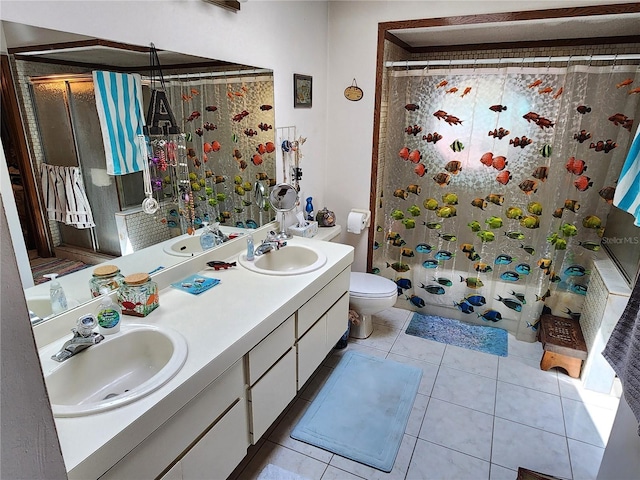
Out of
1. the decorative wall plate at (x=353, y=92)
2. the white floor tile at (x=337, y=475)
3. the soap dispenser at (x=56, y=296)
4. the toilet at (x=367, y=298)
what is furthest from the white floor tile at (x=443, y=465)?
the decorative wall plate at (x=353, y=92)

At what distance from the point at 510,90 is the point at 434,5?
29.5 inches

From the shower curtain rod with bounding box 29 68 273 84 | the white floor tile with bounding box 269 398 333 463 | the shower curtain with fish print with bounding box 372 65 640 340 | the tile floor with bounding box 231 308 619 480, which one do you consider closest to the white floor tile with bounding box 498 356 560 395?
the tile floor with bounding box 231 308 619 480

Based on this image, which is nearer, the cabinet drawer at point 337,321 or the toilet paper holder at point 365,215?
the cabinet drawer at point 337,321

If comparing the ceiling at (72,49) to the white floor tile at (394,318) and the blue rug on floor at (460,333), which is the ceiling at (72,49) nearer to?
the white floor tile at (394,318)

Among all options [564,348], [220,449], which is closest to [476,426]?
[564,348]

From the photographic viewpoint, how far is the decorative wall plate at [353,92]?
2842mm

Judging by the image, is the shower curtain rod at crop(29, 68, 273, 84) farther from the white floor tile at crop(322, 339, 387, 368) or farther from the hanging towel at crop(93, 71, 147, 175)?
the white floor tile at crop(322, 339, 387, 368)

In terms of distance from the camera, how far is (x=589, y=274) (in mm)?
2725

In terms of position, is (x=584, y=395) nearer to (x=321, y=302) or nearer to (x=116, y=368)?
(x=321, y=302)

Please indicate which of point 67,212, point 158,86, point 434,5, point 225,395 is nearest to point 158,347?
point 225,395

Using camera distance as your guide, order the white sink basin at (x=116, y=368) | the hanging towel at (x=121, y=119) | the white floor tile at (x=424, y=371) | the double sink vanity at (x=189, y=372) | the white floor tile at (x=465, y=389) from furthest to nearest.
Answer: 1. the white floor tile at (x=424, y=371)
2. the white floor tile at (x=465, y=389)
3. the hanging towel at (x=121, y=119)
4. the white sink basin at (x=116, y=368)
5. the double sink vanity at (x=189, y=372)

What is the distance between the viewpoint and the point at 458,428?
2.05 meters

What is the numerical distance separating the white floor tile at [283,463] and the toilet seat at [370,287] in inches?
43.4

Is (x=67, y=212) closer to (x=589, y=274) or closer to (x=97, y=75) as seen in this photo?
(x=97, y=75)
